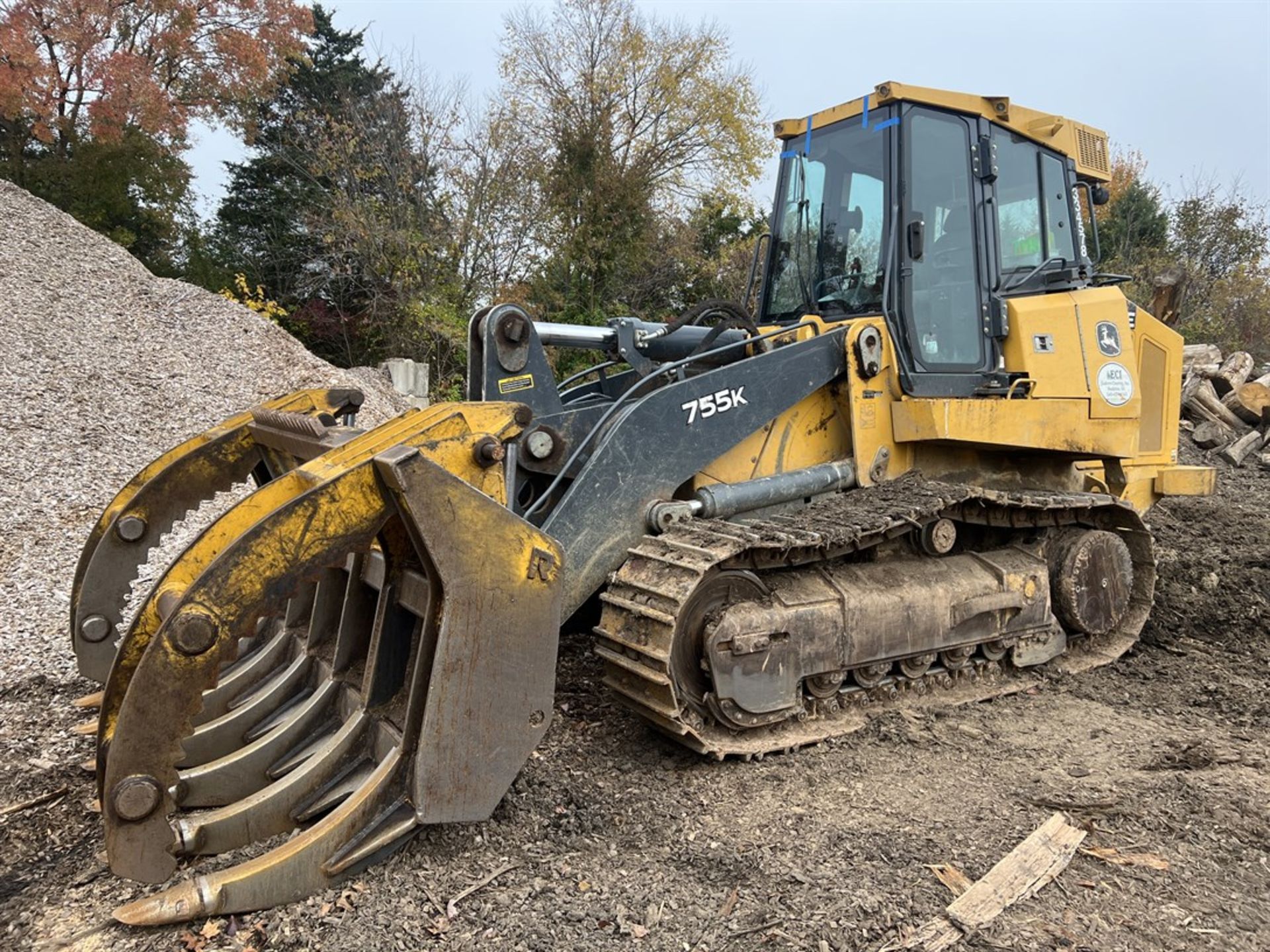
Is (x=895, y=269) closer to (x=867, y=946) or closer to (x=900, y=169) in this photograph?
(x=900, y=169)

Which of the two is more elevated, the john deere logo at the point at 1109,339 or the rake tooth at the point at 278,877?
the john deere logo at the point at 1109,339

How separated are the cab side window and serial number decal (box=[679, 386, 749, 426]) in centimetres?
192

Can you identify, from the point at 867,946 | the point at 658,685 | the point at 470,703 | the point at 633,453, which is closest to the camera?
the point at 867,946

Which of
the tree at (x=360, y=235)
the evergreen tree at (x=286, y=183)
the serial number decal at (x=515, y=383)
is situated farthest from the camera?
the evergreen tree at (x=286, y=183)

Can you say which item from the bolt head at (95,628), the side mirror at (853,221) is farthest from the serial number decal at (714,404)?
the bolt head at (95,628)

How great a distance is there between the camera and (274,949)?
99.0 inches

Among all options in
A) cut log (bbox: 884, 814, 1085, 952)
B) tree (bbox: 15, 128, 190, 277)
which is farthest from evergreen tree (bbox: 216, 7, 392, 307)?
cut log (bbox: 884, 814, 1085, 952)

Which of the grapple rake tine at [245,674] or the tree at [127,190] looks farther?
the tree at [127,190]

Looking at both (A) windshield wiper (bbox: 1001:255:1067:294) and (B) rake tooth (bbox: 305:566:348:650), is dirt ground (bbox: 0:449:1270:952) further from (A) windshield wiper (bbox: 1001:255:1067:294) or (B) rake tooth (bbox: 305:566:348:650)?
(A) windshield wiper (bbox: 1001:255:1067:294)

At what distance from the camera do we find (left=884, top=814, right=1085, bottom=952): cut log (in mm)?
2729

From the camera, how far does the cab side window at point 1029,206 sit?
17.2 ft

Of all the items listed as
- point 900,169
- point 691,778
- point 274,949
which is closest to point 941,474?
point 900,169

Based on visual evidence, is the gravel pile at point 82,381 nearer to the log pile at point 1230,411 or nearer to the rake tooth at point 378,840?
the rake tooth at point 378,840

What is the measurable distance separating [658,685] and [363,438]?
4.89 feet
